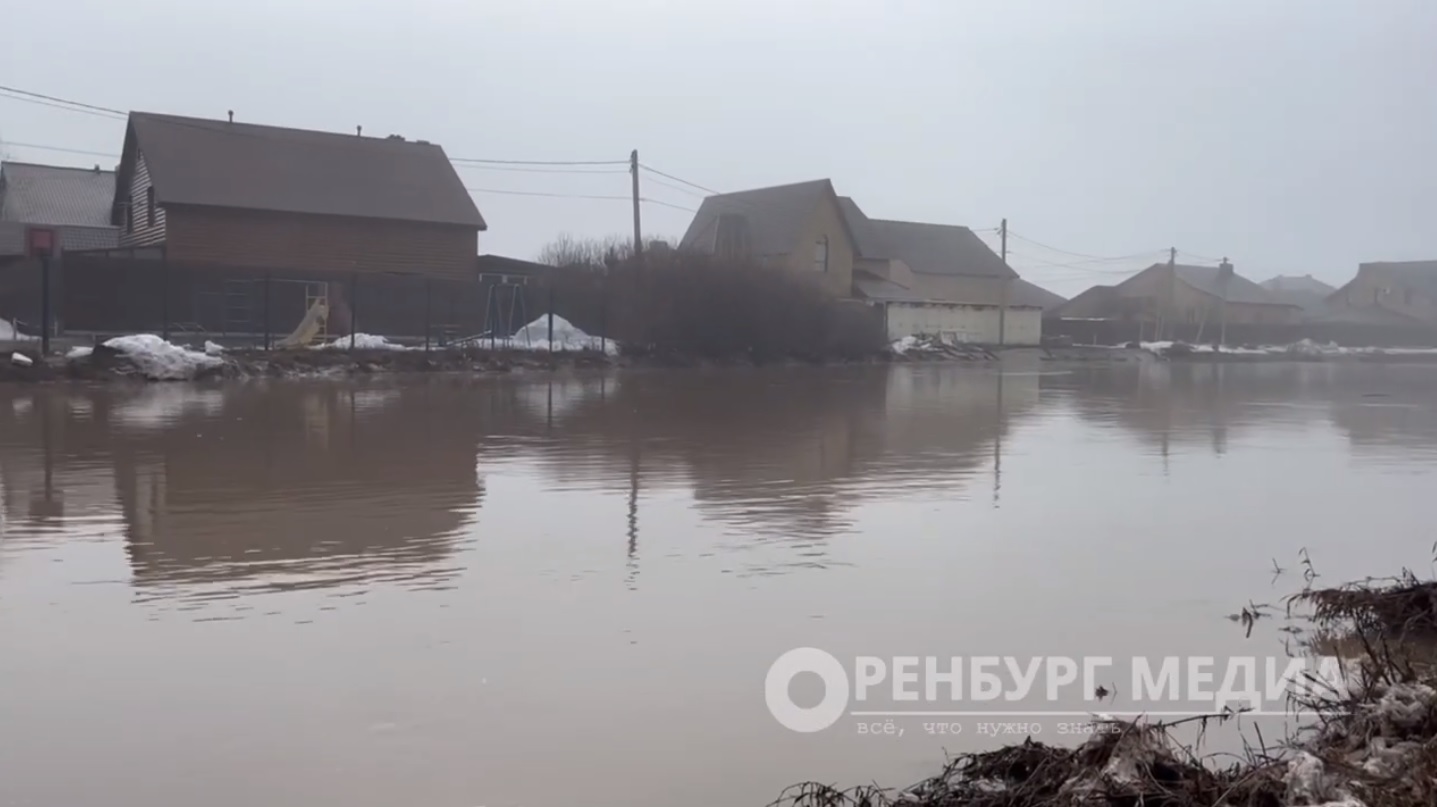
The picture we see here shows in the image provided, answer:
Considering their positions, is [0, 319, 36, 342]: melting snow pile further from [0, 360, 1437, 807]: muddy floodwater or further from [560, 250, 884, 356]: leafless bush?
[560, 250, 884, 356]: leafless bush

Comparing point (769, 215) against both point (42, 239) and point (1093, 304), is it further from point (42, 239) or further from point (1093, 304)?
point (1093, 304)

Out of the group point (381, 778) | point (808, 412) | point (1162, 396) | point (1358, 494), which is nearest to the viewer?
point (381, 778)

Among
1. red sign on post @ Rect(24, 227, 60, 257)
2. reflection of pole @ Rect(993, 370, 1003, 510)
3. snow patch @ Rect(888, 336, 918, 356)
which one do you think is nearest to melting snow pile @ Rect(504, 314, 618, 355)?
red sign on post @ Rect(24, 227, 60, 257)

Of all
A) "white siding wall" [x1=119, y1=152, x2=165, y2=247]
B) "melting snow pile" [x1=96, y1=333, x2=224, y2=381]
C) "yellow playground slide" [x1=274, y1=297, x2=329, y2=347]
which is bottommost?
"melting snow pile" [x1=96, y1=333, x2=224, y2=381]

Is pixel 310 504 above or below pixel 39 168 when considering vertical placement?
below

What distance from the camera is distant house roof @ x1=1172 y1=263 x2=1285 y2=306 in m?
89.6

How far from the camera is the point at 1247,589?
7.93 metres

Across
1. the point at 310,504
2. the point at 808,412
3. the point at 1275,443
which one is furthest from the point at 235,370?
the point at 1275,443

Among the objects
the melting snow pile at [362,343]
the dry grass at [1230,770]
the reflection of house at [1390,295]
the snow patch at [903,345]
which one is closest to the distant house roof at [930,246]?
the snow patch at [903,345]

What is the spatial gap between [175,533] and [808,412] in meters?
13.5

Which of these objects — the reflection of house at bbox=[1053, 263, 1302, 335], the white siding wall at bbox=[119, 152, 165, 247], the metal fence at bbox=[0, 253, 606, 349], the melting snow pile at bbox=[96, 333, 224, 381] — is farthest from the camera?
the reflection of house at bbox=[1053, 263, 1302, 335]

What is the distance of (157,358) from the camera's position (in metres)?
25.1

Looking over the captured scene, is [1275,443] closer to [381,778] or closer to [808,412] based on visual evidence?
[808,412]

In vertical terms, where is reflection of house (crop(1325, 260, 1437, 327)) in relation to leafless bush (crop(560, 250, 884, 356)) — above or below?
above
